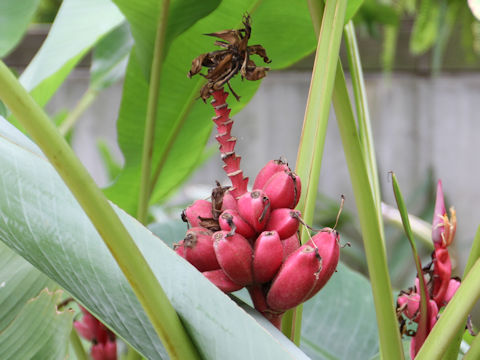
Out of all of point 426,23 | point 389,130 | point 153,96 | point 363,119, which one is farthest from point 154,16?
point 389,130

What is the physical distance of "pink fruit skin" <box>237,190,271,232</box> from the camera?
264 millimetres

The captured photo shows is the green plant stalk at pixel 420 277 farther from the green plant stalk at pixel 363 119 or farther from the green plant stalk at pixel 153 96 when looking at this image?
the green plant stalk at pixel 153 96

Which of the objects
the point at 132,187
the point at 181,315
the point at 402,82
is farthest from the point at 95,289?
the point at 402,82

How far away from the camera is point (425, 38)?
1874 millimetres

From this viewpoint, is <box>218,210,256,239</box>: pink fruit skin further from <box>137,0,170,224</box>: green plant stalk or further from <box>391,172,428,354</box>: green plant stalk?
<box>137,0,170,224</box>: green plant stalk

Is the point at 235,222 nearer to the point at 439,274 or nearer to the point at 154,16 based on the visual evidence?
the point at 439,274

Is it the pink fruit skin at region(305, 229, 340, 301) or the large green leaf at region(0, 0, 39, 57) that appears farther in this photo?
the large green leaf at region(0, 0, 39, 57)

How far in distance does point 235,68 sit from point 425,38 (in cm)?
176

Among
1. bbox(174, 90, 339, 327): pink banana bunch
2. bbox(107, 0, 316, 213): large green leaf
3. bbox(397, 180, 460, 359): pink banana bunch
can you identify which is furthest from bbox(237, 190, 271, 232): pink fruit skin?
bbox(107, 0, 316, 213): large green leaf

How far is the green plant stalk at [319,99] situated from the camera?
309 millimetres

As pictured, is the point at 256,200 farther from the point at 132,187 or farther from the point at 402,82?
the point at 402,82

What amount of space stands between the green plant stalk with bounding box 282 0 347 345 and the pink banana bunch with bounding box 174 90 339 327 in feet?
0.10

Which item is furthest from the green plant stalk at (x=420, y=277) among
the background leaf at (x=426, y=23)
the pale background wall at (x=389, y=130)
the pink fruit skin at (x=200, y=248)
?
the pale background wall at (x=389, y=130)

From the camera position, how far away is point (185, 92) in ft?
1.88
